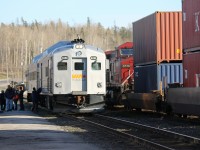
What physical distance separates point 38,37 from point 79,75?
12577 centimetres

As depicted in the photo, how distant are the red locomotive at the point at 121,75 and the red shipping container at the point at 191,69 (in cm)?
822

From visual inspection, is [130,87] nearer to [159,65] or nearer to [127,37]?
[159,65]

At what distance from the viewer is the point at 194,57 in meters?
19.3

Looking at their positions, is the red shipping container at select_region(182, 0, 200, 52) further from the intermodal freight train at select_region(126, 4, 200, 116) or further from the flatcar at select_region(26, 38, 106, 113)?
the flatcar at select_region(26, 38, 106, 113)

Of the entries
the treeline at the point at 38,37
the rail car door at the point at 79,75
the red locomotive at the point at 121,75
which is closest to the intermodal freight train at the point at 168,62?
the red locomotive at the point at 121,75

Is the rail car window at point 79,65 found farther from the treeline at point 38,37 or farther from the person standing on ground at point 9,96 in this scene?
the treeline at point 38,37

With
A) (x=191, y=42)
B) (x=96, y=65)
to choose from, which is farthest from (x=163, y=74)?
(x=191, y=42)

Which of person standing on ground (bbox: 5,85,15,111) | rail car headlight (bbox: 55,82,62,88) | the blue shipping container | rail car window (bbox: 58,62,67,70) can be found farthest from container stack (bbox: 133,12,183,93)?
person standing on ground (bbox: 5,85,15,111)

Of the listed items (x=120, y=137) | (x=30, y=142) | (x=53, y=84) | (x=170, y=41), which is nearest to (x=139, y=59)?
(x=170, y=41)

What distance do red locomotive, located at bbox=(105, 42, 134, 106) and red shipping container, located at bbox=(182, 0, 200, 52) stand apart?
8.56 m

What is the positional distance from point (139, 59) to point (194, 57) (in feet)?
21.7

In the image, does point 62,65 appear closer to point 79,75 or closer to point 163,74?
point 79,75

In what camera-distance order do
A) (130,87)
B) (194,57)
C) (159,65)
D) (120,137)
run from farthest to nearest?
1. (130,87)
2. (159,65)
3. (194,57)
4. (120,137)

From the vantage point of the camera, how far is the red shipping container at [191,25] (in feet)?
62.2
